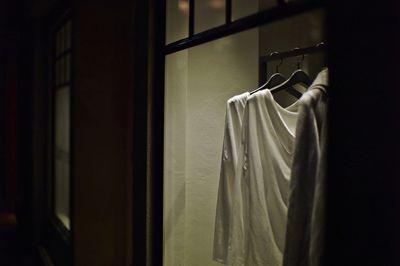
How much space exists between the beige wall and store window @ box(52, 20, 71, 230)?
5.26 ft

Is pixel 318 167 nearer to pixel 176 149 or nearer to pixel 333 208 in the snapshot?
pixel 333 208

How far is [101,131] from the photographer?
260cm

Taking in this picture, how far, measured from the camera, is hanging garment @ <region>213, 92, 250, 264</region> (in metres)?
2.11

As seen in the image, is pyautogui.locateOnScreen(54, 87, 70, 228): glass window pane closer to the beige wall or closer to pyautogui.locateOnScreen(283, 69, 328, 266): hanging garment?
the beige wall

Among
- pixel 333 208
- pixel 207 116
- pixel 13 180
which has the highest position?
pixel 207 116

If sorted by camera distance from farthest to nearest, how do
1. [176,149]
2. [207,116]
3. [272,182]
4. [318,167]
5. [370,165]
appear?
[207,116] < [176,149] < [272,182] < [318,167] < [370,165]

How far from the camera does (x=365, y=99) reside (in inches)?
40.3

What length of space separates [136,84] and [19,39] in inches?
176

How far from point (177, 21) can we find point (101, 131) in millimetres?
878

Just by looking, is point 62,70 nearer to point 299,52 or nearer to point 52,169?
point 52,169

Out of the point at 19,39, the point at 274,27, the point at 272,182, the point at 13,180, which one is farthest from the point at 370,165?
the point at 13,180

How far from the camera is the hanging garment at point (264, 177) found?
78.6 inches

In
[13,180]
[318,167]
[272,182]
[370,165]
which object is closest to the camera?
[370,165]

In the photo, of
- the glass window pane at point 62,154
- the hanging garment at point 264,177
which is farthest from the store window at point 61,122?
the hanging garment at point 264,177
